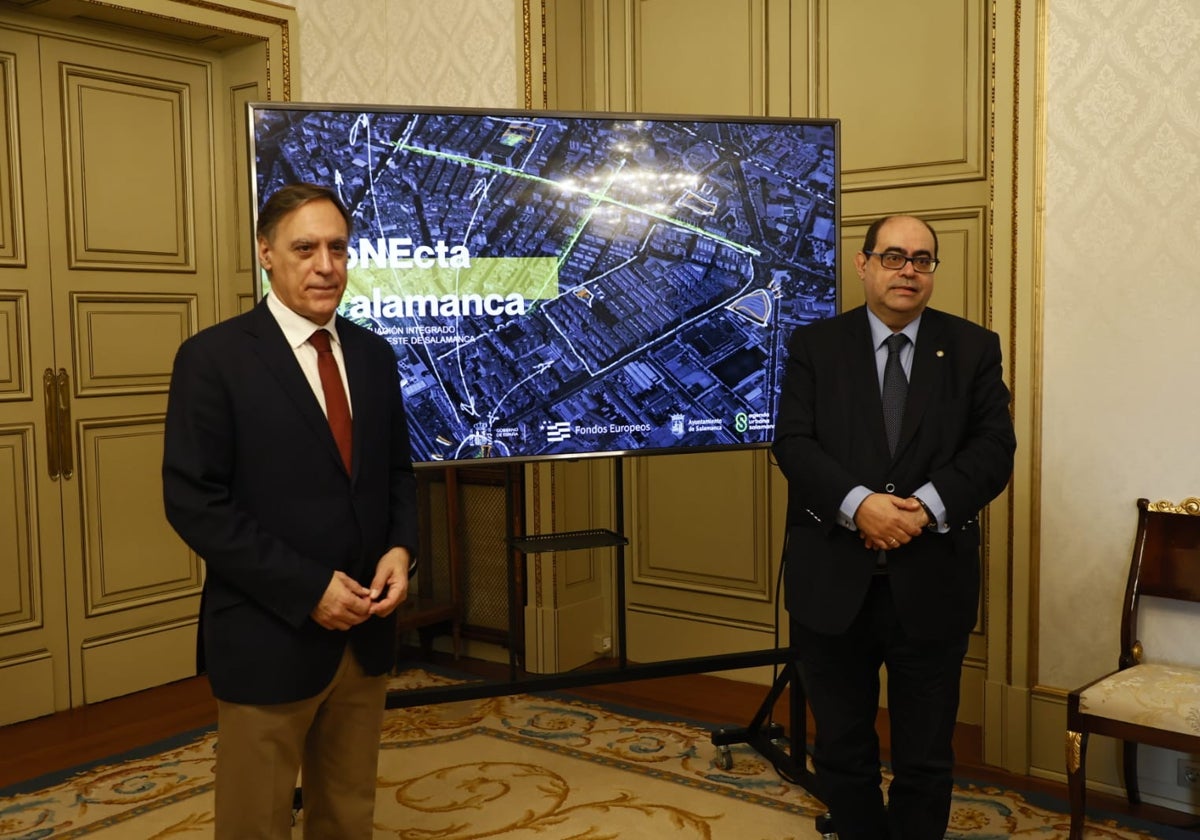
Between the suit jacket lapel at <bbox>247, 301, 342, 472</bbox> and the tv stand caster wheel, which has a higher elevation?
the suit jacket lapel at <bbox>247, 301, 342, 472</bbox>

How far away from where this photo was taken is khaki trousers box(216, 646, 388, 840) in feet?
6.52

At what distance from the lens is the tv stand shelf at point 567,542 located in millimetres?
3037

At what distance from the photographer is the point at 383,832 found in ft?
9.61

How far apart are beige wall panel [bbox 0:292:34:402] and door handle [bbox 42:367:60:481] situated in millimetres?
58

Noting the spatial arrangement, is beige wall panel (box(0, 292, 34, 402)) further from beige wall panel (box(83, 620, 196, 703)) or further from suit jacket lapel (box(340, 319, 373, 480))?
suit jacket lapel (box(340, 319, 373, 480))

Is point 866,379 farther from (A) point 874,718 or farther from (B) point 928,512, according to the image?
(A) point 874,718

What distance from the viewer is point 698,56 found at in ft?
13.8

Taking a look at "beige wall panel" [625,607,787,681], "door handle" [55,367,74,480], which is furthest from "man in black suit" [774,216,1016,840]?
"door handle" [55,367,74,480]

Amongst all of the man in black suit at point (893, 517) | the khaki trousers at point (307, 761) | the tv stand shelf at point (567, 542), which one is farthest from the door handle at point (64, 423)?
the man in black suit at point (893, 517)

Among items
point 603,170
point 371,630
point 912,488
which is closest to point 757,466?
point 603,170

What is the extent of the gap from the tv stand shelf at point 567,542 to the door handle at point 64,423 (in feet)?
6.36

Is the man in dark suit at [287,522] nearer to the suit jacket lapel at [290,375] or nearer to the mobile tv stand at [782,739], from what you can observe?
the suit jacket lapel at [290,375]

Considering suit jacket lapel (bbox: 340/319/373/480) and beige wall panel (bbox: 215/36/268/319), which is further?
beige wall panel (bbox: 215/36/268/319)

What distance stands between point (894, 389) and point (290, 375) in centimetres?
124
